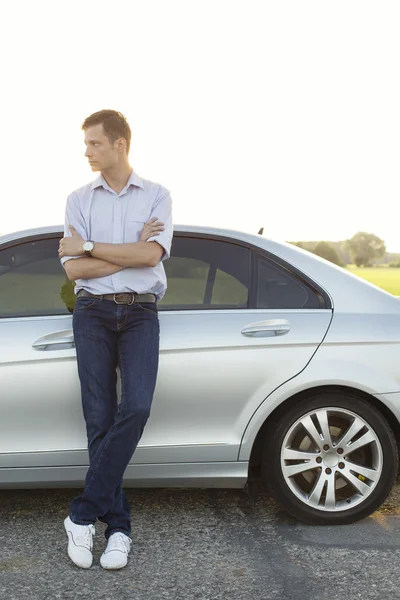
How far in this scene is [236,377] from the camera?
4.00m

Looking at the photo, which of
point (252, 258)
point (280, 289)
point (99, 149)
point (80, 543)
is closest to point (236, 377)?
point (280, 289)

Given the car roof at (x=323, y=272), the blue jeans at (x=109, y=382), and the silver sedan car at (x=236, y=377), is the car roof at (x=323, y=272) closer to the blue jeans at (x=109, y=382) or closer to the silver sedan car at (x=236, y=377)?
the silver sedan car at (x=236, y=377)

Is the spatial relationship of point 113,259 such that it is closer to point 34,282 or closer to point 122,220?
point 122,220

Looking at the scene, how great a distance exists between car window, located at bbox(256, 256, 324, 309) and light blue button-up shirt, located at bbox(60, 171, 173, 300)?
535 millimetres

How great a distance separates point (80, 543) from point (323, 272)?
5.77ft

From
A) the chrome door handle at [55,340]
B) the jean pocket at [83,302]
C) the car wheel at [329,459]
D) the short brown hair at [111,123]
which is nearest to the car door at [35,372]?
the chrome door handle at [55,340]

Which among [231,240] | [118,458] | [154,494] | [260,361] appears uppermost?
[231,240]

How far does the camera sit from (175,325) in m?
4.02

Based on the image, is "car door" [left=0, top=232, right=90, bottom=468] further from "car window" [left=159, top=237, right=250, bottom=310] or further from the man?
"car window" [left=159, top=237, right=250, bottom=310]

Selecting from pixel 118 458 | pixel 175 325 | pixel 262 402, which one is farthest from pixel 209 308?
pixel 118 458

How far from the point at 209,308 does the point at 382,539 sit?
1.41 metres

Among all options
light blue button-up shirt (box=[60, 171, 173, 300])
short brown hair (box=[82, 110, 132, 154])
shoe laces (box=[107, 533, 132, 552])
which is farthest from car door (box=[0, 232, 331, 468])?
short brown hair (box=[82, 110, 132, 154])

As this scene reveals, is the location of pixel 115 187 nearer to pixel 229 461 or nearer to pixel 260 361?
pixel 260 361

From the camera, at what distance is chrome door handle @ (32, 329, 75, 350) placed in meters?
3.93
